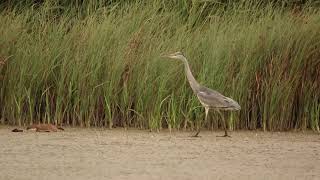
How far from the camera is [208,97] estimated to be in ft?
29.2

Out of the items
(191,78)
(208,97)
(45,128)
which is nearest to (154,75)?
(191,78)

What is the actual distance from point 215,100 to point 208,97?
90 mm

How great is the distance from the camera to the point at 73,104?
31.4 feet

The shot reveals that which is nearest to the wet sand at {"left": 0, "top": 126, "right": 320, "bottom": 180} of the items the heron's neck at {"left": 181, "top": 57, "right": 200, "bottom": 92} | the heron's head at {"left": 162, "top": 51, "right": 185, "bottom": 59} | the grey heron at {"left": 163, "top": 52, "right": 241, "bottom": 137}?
the grey heron at {"left": 163, "top": 52, "right": 241, "bottom": 137}

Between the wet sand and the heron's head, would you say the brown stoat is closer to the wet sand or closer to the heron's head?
the wet sand

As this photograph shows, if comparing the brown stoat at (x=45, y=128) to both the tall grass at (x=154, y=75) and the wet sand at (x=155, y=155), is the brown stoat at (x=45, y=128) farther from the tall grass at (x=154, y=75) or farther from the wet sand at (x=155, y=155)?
the tall grass at (x=154, y=75)

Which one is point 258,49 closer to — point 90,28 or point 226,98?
point 226,98

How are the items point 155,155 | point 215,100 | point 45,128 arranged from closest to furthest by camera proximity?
point 155,155 → point 45,128 → point 215,100

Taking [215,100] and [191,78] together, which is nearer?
[215,100]

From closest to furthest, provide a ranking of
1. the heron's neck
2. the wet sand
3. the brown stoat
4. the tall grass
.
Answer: the wet sand, the brown stoat, the heron's neck, the tall grass

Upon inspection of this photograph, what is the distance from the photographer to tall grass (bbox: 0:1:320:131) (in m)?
9.45

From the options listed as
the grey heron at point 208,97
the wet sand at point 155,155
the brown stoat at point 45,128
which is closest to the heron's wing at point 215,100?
the grey heron at point 208,97

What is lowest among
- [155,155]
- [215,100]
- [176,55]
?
[155,155]

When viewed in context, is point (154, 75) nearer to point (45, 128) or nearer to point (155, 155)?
point (45, 128)
